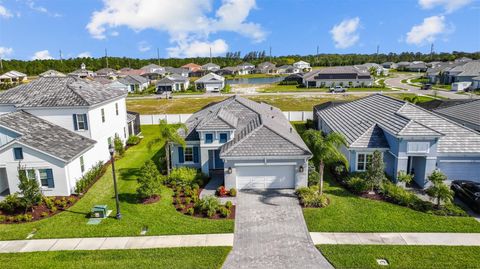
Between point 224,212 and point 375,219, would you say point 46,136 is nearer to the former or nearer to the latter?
point 224,212

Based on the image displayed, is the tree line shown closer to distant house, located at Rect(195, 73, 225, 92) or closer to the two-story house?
distant house, located at Rect(195, 73, 225, 92)

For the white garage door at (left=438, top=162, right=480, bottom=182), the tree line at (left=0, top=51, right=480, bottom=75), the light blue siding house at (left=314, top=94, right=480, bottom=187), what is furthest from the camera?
the tree line at (left=0, top=51, right=480, bottom=75)

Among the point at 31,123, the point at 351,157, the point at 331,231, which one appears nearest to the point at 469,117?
the point at 351,157

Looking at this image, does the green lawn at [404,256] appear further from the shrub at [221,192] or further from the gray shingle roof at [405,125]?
the gray shingle roof at [405,125]

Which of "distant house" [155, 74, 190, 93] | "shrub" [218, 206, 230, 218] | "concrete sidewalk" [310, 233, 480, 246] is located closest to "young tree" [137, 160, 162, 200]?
"shrub" [218, 206, 230, 218]

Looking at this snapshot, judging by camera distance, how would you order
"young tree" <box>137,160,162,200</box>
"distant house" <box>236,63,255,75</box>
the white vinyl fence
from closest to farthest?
"young tree" <box>137,160,162,200</box>, the white vinyl fence, "distant house" <box>236,63,255,75</box>

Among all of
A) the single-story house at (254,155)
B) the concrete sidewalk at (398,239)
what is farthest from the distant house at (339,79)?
the concrete sidewalk at (398,239)
